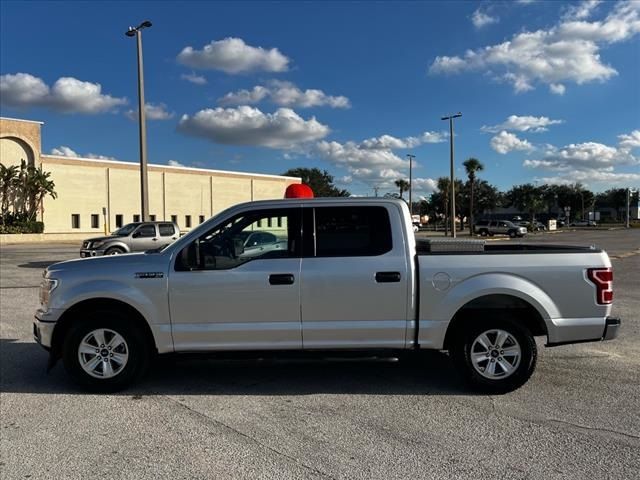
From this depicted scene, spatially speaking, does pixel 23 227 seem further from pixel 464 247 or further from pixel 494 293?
pixel 494 293

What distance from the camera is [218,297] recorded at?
5188mm

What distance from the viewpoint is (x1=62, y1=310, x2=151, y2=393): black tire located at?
532cm

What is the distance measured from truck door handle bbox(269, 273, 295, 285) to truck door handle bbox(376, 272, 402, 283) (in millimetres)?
803

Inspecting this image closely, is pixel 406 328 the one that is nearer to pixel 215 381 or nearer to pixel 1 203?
pixel 215 381

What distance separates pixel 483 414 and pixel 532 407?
51 cm

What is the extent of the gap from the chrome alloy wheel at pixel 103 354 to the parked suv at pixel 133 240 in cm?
1388

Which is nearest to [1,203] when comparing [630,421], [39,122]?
[39,122]

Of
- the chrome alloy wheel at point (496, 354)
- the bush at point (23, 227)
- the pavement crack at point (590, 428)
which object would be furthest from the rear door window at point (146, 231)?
the bush at point (23, 227)

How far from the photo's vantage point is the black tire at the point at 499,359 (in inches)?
205

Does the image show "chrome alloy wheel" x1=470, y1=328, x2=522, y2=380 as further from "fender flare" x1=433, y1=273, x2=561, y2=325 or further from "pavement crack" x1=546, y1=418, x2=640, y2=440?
"pavement crack" x1=546, y1=418, x2=640, y2=440

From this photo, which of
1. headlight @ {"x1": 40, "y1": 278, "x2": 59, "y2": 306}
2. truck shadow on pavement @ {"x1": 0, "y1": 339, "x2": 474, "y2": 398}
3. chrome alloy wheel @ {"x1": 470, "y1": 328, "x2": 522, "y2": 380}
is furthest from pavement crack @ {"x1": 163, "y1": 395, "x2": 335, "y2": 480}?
chrome alloy wheel @ {"x1": 470, "y1": 328, "x2": 522, "y2": 380}

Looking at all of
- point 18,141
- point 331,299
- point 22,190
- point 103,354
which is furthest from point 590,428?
point 18,141

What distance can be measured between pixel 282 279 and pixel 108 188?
53.8 m

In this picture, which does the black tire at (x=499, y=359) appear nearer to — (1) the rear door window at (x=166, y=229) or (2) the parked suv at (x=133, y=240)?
(2) the parked suv at (x=133, y=240)
